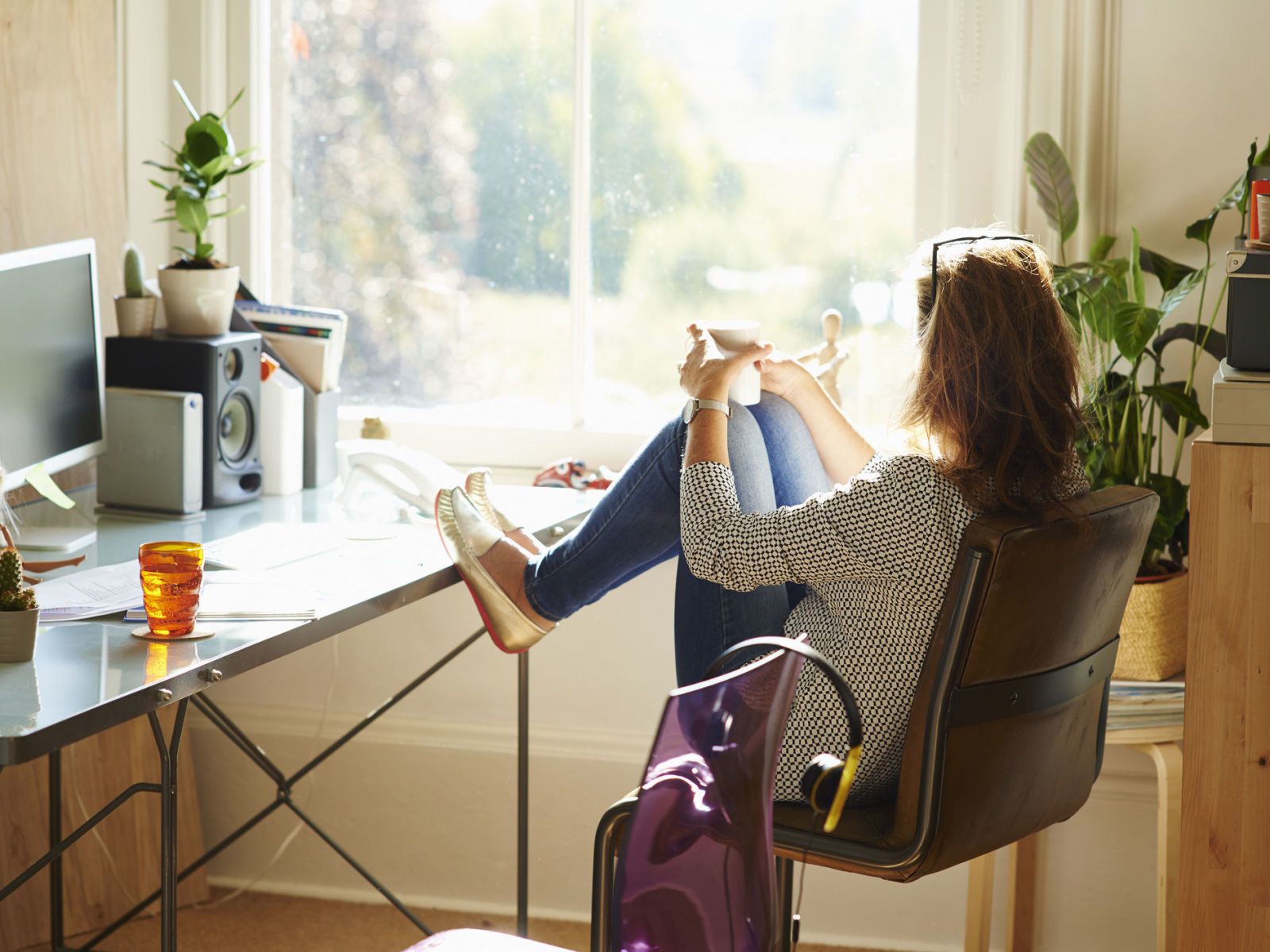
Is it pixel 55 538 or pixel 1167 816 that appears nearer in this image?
pixel 55 538

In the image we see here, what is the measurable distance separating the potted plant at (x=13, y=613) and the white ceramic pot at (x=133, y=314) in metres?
0.98

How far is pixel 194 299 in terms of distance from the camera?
2312 mm

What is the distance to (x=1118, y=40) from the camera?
7.72ft

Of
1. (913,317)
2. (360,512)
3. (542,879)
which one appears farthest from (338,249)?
(913,317)

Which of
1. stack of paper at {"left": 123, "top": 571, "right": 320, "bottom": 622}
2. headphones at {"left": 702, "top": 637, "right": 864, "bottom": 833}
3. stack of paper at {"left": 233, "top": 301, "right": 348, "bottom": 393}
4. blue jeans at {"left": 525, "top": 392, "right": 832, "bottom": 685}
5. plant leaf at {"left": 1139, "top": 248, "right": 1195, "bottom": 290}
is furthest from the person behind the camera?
stack of paper at {"left": 233, "top": 301, "right": 348, "bottom": 393}

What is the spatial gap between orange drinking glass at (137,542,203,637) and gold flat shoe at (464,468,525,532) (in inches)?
25.5

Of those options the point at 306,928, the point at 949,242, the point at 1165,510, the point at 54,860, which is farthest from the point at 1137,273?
the point at 54,860

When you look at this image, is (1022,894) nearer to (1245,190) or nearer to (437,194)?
(1245,190)

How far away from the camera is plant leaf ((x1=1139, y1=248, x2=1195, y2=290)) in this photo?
220 cm

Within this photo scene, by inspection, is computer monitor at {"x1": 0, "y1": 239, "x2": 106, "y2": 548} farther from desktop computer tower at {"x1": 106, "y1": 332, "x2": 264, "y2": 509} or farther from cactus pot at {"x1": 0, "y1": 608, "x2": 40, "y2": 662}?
cactus pot at {"x1": 0, "y1": 608, "x2": 40, "y2": 662}

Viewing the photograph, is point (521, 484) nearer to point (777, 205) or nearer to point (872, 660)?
point (777, 205)

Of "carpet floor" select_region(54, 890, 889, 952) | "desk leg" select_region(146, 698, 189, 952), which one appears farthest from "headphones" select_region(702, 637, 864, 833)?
"carpet floor" select_region(54, 890, 889, 952)

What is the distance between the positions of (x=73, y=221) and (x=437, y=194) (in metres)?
0.69

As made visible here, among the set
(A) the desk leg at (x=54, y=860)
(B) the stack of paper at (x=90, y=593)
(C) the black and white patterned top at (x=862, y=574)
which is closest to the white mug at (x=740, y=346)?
(C) the black and white patterned top at (x=862, y=574)
